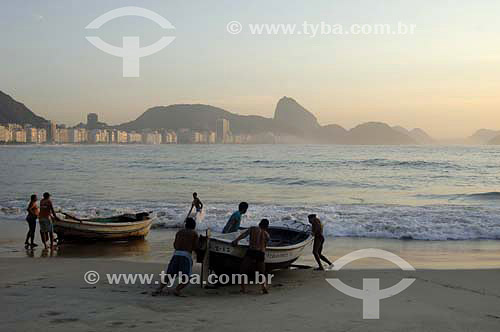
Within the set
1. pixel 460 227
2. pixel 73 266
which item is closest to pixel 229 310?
pixel 73 266

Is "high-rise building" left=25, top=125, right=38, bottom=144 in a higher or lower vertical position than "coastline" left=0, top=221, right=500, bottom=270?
higher

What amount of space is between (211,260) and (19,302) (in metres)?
3.71

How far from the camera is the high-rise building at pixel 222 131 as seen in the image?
19088 cm

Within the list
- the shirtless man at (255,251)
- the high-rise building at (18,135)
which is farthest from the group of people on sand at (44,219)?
the high-rise building at (18,135)

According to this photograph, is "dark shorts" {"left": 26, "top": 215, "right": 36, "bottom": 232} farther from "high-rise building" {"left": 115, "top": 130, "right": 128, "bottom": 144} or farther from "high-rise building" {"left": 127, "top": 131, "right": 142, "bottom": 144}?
"high-rise building" {"left": 115, "top": 130, "right": 128, "bottom": 144}

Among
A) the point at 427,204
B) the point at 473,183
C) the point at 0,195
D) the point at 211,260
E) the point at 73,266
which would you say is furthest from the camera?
the point at 473,183

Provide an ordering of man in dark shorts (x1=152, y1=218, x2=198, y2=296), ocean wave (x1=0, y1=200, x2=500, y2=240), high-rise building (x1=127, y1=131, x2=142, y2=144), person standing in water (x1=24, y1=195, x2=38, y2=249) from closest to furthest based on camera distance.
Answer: man in dark shorts (x1=152, y1=218, x2=198, y2=296) < person standing in water (x1=24, y1=195, x2=38, y2=249) < ocean wave (x1=0, y1=200, x2=500, y2=240) < high-rise building (x1=127, y1=131, x2=142, y2=144)

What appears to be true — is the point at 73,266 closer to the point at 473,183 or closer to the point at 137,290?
the point at 137,290

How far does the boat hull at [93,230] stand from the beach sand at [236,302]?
2.36 meters

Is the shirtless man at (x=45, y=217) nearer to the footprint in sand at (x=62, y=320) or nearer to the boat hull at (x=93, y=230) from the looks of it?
the boat hull at (x=93, y=230)

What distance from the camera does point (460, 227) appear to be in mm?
20109

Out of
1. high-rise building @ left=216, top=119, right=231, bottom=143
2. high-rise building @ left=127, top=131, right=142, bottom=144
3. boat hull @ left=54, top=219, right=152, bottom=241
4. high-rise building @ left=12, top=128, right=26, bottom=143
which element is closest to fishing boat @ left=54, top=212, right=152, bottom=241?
boat hull @ left=54, top=219, right=152, bottom=241

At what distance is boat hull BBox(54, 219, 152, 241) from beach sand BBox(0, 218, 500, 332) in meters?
2.36

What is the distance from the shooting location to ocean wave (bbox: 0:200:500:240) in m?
19.5
